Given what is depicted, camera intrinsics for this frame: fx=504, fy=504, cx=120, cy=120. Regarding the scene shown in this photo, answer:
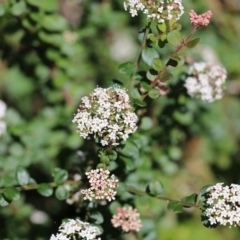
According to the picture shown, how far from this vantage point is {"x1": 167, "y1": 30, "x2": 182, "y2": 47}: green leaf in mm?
1510

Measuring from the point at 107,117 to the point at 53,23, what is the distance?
0.98 meters

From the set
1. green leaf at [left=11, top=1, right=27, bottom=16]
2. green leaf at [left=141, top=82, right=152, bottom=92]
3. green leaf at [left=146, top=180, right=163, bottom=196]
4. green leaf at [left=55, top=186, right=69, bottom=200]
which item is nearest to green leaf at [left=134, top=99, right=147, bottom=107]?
green leaf at [left=141, top=82, right=152, bottom=92]

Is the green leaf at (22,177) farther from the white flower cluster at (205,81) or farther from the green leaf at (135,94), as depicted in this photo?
the white flower cluster at (205,81)

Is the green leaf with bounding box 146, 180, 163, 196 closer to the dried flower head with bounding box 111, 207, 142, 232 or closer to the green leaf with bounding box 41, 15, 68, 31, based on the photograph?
the dried flower head with bounding box 111, 207, 142, 232

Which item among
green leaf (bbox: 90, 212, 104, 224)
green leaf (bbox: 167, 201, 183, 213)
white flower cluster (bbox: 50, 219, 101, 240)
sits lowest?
white flower cluster (bbox: 50, 219, 101, 240)

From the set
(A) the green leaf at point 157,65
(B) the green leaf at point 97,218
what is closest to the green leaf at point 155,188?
(B) the green leaf at point 97,218

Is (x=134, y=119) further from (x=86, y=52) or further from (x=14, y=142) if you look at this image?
(x=86, y=52)

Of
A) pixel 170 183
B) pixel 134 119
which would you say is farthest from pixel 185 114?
pixel 134 119

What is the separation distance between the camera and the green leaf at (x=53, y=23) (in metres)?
2.28

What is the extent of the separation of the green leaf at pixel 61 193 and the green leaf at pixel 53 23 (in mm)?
836

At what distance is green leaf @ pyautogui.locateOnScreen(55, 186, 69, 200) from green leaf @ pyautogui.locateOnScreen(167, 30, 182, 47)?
65 centimetres

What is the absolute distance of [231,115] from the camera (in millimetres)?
3104

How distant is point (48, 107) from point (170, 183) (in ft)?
2.48

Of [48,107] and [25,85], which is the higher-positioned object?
[25,85]
